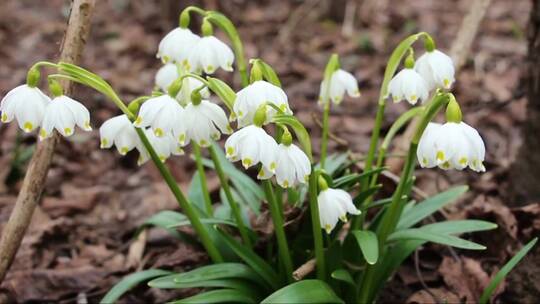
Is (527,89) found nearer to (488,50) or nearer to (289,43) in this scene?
(488,50)

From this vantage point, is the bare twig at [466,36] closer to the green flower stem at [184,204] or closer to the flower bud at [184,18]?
the green flower stem at [184,204]

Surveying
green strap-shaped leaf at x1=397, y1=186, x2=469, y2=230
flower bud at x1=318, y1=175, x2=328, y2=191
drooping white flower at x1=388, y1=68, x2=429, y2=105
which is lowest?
green strap-shaped leaf at x1=397, y1=186, x2=469, y2=230

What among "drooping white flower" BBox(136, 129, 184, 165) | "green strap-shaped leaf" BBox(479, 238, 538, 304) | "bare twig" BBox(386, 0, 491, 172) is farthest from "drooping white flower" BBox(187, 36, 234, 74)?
"bare twig" BBox(386, 0, 491, 172)

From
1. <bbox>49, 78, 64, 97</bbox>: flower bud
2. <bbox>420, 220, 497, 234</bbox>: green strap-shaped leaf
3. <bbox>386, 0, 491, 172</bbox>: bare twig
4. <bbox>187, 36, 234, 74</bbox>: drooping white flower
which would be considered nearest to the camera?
<bbox>49, 78, 64, 97</bbox>: flower bud

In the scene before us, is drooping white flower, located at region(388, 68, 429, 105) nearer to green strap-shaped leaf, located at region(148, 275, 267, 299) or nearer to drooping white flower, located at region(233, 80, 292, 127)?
drooping white flower, located at region(233, 80, 292, 127)

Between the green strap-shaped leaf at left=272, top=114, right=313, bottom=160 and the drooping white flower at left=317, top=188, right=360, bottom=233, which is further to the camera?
the drooping white flower at left=317, top=188, right=360, bottom=233

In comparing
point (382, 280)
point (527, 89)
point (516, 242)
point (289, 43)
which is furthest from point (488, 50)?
point (382, 280)

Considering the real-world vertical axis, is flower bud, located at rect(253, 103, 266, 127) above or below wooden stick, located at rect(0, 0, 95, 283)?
below
